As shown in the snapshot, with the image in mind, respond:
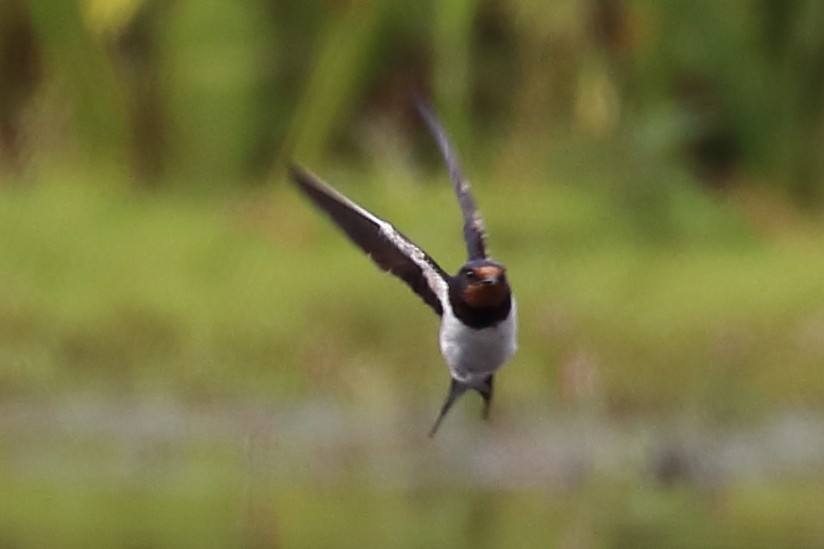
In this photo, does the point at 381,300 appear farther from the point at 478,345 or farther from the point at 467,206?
the point at 478,345

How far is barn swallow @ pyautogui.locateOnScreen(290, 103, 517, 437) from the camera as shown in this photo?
213 centimetres

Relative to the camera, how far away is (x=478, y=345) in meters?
2.16

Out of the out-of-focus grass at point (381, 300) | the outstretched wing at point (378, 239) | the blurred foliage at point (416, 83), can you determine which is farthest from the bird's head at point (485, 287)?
the blurred foliage at point (416, 83)

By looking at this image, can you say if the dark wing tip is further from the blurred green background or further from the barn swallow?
the blurred green background

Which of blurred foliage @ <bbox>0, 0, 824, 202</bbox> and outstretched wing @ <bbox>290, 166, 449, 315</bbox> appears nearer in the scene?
→ outstretched wing @ <bbox>290, 166, 449, 315</bbox>

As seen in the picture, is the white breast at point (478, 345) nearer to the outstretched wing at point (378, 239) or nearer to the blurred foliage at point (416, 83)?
the outstretched wing at point (378, 239)

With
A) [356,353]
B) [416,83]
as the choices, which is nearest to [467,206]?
[356,353]

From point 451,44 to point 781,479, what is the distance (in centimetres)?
177

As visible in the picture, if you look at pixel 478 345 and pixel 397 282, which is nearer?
pixel 478 345

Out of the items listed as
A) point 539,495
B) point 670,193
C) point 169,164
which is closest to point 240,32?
point 169,164

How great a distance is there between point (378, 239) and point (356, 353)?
207 cm

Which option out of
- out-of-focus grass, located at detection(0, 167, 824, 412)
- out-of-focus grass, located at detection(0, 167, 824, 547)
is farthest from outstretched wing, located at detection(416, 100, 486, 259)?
out-of-focus grass, located at detection(0, 167, 824, 412)

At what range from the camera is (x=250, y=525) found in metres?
3.78

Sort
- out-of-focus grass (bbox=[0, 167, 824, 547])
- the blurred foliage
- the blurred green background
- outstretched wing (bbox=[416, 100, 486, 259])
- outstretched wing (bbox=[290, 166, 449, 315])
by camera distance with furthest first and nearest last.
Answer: the blurred foliage < the blurred green background < out-of-focus grass (bbox=[0, 167, 824, 547]) < outstretched wing (bbox=[290, 166, 449, 315]) < outstretched wing (bbox=[416, 100, 486, 259])
